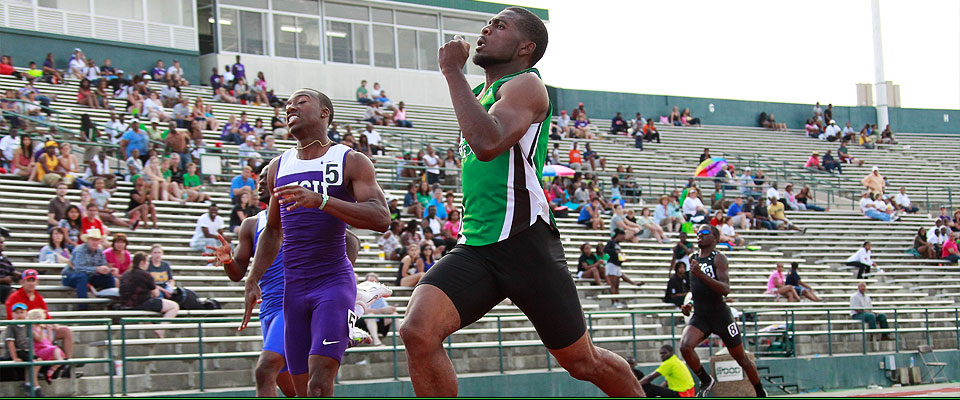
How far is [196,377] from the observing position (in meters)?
13.5

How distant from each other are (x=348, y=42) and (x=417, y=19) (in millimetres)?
3202

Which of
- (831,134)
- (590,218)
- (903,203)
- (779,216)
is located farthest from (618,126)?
(590,218)

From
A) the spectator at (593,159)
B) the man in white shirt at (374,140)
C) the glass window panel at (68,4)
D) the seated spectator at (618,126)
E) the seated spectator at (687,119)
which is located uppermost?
the glass window panel at (68,4)

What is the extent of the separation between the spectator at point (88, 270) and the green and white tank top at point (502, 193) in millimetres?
10279

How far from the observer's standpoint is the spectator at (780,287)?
2252 cm

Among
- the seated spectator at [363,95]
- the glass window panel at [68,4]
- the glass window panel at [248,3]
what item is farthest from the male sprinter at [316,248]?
the glass window panel at [248,3]

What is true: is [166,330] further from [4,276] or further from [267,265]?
[267,265]

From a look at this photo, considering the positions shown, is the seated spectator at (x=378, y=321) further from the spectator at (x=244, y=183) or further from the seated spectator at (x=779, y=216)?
the seated spectator at (x=779, y=216)

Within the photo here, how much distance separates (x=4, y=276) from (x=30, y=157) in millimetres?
6041

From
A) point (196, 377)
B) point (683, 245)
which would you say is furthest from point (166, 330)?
point (683, 245)

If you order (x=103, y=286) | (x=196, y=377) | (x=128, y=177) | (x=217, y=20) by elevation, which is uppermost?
(x=217, y=20)

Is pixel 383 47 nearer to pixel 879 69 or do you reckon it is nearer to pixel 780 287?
pixel 780 287

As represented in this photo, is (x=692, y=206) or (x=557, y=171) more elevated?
(x=557, y=171)

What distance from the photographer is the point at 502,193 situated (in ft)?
17.2
